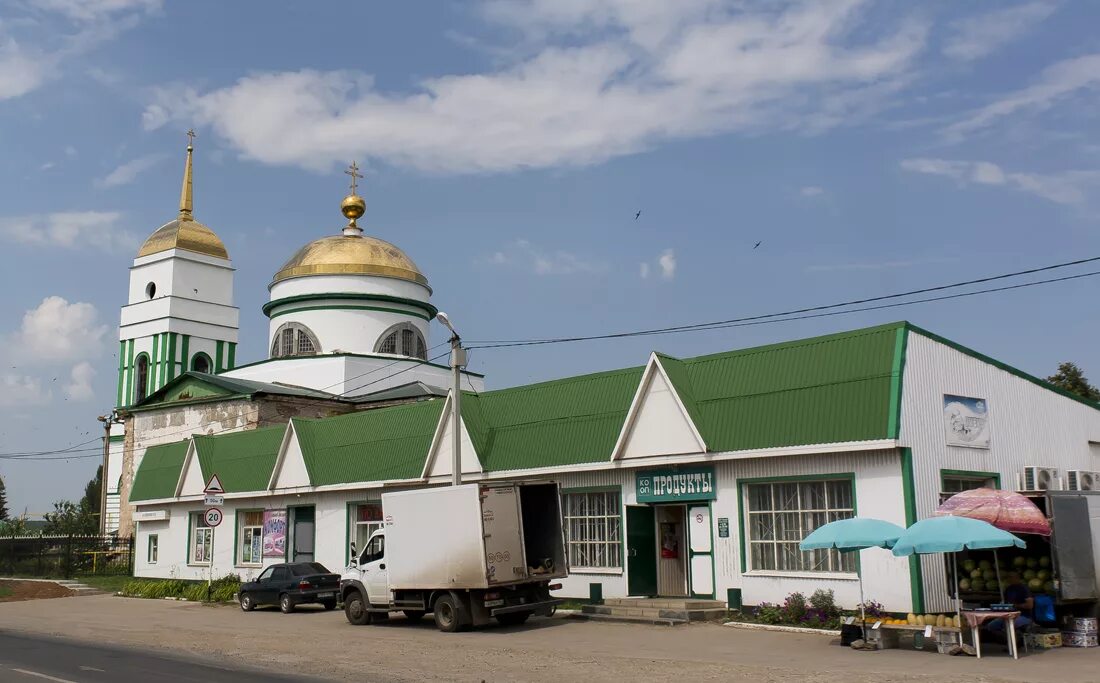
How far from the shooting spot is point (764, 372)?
21.0 meters

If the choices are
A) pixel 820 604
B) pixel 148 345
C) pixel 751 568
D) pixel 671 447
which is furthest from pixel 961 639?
pixel 148 345

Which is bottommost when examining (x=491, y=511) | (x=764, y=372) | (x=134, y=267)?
(x=491, y=511)

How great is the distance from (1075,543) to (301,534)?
22.3 meters

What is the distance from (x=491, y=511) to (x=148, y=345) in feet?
145

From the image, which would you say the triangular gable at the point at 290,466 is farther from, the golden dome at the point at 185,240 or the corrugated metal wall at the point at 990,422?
the golden dome at the point at 185,240

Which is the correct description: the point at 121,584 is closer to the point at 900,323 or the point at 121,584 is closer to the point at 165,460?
the point at 165,460

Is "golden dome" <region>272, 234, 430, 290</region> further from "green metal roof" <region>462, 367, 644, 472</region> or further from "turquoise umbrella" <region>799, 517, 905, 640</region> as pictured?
"turquoise umbrella" <region>799, 517, 905, 640</region>

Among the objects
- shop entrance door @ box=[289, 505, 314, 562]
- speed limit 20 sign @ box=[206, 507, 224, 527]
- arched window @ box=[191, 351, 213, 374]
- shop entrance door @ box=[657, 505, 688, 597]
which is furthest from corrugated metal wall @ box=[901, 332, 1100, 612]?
arched window @ box=[191, 351, 213, 374]

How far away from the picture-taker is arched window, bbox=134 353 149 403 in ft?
193

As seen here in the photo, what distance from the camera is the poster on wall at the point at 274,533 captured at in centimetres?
3253

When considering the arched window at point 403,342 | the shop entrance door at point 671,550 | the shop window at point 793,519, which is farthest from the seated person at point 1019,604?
the arched window at point 403,342

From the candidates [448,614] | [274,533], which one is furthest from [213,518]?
[448,614]

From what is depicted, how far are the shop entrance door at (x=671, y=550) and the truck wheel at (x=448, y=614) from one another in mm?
5188

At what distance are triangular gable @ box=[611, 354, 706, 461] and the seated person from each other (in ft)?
22.3
